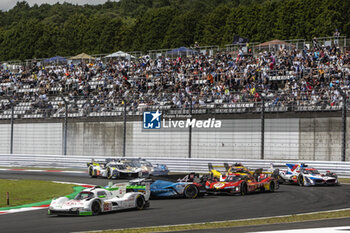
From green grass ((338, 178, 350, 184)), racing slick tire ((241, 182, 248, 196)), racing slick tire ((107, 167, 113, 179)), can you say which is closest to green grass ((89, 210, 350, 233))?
racing slick tire ((241, 182, 248, 196))

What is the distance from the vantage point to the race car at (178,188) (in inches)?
728

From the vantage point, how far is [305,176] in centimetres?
2347

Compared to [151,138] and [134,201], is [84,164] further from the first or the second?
[134,201]

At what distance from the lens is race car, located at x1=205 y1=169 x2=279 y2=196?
64.1 ft

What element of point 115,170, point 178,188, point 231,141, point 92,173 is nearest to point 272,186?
point 178,188

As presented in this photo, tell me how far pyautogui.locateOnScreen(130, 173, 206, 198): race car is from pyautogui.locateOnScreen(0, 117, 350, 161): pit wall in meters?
11.4

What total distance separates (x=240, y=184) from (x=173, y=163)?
11.5 metres

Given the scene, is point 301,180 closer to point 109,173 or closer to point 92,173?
point 109,173

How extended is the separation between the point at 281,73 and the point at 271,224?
2400 cm

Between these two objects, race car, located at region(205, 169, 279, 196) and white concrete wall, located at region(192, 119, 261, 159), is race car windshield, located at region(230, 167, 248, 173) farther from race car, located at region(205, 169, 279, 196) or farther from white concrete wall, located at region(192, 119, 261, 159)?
white concrete wall, located at region(192, 119, 261, 159)

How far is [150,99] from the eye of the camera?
3628 centimetres

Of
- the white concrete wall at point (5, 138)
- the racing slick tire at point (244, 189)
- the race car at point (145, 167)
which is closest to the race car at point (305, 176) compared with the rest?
the racing slick tire at point (244, 189)

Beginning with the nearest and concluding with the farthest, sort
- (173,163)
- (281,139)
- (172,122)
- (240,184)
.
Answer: (240,184) < (281,139) < (173,163) < (172,122)

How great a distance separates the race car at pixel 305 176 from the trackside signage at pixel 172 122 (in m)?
8.47
